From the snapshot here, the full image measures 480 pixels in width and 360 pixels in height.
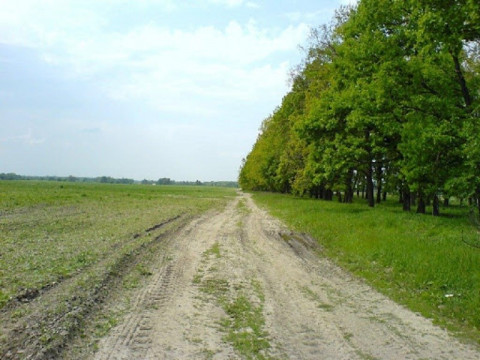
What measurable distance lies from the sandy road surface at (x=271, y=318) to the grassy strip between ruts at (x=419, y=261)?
719mm

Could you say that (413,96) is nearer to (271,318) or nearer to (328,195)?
(271,318)

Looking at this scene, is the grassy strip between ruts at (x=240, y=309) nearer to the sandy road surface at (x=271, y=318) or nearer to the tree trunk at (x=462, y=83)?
the sandy road surface at (x=271, y=318)

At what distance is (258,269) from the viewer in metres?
11.8

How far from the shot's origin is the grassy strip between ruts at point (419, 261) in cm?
859

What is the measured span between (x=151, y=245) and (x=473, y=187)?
13.3m

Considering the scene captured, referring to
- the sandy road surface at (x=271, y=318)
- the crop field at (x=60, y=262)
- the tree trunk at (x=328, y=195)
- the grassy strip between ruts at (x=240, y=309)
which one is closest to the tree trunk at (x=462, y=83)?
the sandy road surface at (x=271, y=318)

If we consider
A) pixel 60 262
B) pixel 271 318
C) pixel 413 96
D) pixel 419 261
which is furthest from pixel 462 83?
pixel 60 262

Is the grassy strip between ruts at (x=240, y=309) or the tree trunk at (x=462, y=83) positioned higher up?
the tree trunk at (x=462, y=83)

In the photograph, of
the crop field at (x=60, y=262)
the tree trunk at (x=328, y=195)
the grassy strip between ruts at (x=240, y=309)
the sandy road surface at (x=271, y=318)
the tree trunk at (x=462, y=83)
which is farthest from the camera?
the tree trunk at (x=328, y=195)

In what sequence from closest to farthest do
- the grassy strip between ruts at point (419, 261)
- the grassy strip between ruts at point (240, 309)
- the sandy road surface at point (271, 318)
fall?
the sandy road surface at point (271, 318) < the grassy strip between ruts at point (240, 309) < the grassy strip between ruts at point (419, 261)

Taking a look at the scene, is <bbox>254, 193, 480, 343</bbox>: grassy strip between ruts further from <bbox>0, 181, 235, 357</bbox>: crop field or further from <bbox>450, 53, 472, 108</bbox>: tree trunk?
<bbox>0, 181, 235, 357</bbox>: crop field

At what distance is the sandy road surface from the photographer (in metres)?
6.09

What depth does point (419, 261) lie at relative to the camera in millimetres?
11758

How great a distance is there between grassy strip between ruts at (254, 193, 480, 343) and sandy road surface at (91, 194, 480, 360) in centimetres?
72
